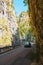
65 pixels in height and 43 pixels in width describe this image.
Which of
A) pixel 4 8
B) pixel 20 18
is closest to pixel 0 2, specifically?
pixel 4 8

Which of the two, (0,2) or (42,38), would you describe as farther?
(0,2)

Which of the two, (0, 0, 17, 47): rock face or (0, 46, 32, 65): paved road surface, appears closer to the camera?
(0, 46, 32, 65): paved road surface

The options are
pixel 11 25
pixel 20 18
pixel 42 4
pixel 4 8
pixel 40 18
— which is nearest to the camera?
pixel 42 4

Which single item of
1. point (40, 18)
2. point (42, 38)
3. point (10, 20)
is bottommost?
point (42, 38)

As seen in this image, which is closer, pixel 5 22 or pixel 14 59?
pixel 14 59

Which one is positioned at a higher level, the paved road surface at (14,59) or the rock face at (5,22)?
the rock face at (5,22)

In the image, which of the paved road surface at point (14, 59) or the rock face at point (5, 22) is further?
the rock face at point (5, 22)

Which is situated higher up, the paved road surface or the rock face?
the rock face

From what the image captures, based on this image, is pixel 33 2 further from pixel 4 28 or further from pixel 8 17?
pixel 8 17

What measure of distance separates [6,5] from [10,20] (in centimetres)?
579

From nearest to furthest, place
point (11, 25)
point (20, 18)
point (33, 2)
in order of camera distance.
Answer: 1. point (33, 2)
2. point (11, 25)
3. point (20, 18)

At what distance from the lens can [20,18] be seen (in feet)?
351

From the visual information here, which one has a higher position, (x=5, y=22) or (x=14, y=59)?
(x=5, y=22)

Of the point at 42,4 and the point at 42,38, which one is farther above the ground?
the point at 42,4
